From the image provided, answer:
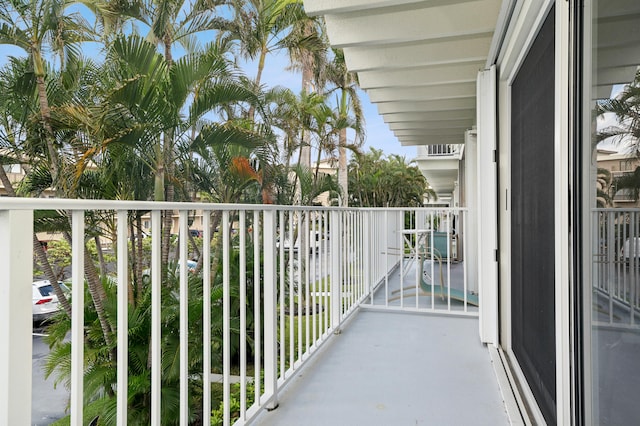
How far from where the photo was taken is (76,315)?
96cm

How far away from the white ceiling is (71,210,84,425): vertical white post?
84.3 inches

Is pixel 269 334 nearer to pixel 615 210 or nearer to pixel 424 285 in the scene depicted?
pixel 615 210

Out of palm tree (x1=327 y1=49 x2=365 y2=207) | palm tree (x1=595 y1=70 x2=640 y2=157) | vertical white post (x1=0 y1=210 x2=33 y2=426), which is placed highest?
palm tree (x1=327 y1=49 x2=365 y2=207)

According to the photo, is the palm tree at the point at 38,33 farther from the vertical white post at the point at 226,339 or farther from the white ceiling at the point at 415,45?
the vertical white post at the point at 226,339

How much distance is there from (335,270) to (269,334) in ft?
3.87

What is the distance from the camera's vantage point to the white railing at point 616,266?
812 mm

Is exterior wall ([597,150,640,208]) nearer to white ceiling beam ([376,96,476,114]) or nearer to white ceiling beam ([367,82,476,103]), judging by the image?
white ceiling beam ([367,82,476,103])

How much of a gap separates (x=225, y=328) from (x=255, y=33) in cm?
726

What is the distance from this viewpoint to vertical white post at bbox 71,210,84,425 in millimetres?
941

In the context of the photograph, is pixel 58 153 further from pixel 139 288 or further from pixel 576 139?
pixel 576 139

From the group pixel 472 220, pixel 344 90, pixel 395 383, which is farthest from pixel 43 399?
pixel 344 90

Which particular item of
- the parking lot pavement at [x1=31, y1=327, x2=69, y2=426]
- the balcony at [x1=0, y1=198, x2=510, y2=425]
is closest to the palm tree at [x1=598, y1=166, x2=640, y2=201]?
the balcony at [x1=0, y1=198, x2=510, y2=425]

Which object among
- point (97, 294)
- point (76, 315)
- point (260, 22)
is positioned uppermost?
point (260, 22)

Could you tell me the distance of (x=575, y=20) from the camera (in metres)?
1.15
